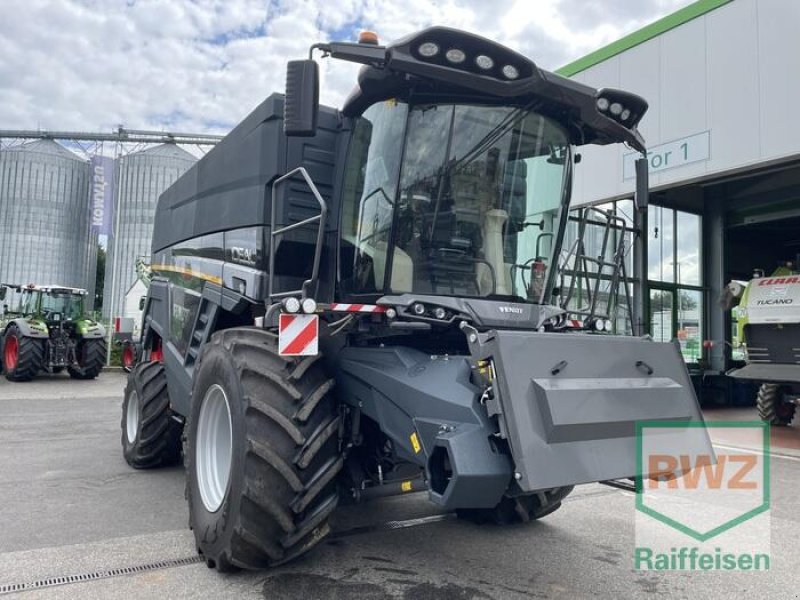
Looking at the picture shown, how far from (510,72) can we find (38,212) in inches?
1243

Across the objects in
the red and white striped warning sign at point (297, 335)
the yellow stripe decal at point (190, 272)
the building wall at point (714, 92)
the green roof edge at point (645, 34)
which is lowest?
the red and white striped warning sign at point (297, 335)

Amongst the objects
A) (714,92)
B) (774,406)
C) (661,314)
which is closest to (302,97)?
(714,92)

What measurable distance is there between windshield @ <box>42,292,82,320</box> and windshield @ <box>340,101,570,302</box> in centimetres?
1570

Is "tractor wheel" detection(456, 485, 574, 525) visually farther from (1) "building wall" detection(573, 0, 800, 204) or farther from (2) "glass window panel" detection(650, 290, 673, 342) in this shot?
(2) "glass window panel" detection(650, 290, 673, 342)

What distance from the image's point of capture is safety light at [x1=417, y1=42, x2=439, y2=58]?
3121 millimetres

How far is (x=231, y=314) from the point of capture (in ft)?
15.6

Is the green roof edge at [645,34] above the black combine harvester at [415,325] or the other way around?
above

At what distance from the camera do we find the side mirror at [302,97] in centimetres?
314

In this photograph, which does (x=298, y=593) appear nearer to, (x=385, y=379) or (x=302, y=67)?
(x=385, y=379)

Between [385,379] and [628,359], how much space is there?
125cm

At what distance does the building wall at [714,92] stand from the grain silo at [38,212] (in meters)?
26.3

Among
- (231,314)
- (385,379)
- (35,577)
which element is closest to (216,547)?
(35,577)

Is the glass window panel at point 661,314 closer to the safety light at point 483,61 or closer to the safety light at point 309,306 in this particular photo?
the safety light at point 483,61

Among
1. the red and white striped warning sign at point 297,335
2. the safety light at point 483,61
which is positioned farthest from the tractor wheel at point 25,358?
the safety light at point 483,61
